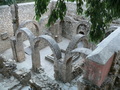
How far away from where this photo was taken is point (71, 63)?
9102 mm

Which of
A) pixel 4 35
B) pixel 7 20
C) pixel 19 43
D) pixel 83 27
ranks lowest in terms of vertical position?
pixel 19 43

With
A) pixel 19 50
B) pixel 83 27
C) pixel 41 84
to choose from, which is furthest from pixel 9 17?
pixel 41 84

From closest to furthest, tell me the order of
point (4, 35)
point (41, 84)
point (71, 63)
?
point (41, 84), point (71, 63), point (4, 35)

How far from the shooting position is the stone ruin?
181 inches

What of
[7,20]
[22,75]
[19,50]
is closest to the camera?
[22,75]

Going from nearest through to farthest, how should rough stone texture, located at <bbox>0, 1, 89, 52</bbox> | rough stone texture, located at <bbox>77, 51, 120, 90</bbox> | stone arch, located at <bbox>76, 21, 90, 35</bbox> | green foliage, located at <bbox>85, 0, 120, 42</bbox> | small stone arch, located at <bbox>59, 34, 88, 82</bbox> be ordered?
green foliage, located at <bbox>85, 0, 120, 42</bbox> → rough stone texture, located at <bbox>77, 51, 120, 90</bbox> → small stone arch, located at <bbox>59, 34, 88, 82</bbox> → rough stone texture, located at <bbox>0, 1, 89, 52</bbox> → stone arch, located at <bbox>76, 21, 90, 35</bbox>

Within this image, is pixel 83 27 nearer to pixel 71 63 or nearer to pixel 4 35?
pixel 71 63

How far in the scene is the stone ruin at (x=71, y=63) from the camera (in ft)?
15.1

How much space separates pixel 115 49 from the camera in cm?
499

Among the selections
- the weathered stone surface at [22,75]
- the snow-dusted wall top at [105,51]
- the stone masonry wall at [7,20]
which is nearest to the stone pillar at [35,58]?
the weathered stone surface at [22,75]

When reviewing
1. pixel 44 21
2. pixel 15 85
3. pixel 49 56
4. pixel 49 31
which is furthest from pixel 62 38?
pixel 15 85

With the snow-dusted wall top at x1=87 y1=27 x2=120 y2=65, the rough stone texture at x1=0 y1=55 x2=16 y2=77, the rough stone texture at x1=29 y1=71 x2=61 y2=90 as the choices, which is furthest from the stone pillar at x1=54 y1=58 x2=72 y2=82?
the snow-dusted wall top at x1=87 y1=27 x2=120 y2=65

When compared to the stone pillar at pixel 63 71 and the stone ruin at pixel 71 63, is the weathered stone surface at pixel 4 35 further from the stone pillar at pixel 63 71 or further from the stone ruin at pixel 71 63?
→ the stone pillar at pixel 63 71

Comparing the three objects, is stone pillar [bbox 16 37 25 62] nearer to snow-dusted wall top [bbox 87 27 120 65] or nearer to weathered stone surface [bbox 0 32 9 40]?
weathered stone surface [bbox 0 32 9 40]
